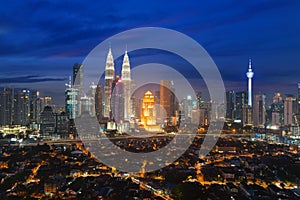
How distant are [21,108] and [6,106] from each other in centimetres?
87

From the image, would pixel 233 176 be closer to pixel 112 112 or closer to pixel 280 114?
pixel 112 112

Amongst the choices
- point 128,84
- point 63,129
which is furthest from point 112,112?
point 63,129

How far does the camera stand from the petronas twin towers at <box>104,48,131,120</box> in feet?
54.2

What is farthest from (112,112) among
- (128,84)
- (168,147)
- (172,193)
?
(172,193)

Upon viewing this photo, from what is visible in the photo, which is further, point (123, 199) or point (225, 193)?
point (225, 193)

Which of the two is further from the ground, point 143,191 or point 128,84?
point 128,84

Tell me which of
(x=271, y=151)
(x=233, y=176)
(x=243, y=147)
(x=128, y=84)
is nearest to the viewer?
(x=233, y=176)

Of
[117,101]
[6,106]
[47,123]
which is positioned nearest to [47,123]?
[47,123]

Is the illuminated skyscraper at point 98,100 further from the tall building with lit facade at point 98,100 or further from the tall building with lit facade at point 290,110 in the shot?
the tall building with lit facade at point 290,110

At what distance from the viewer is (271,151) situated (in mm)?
9766

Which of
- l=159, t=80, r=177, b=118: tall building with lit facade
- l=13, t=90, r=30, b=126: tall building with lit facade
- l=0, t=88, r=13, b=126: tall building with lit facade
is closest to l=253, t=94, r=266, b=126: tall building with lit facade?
l=159, t=80, r=177, b=118: tall building with lit facade

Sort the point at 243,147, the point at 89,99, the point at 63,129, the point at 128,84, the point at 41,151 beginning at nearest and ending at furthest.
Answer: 1. the point at 41,151
2. the point at 243,147
3. the point at 63,129
4. the point at 128,84
5. the point at 89,99

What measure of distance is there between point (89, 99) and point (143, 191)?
43.8 feet

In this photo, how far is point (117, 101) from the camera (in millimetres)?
16719
